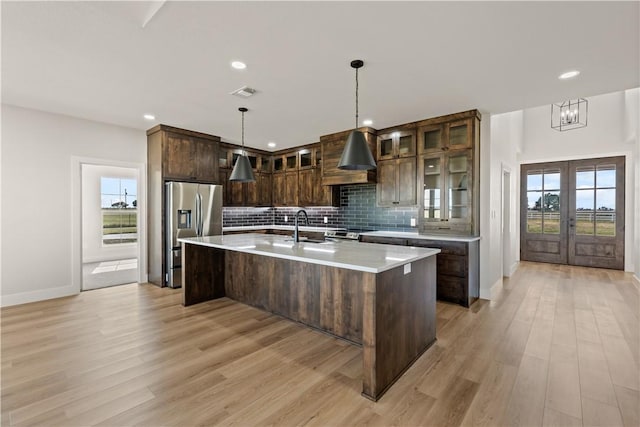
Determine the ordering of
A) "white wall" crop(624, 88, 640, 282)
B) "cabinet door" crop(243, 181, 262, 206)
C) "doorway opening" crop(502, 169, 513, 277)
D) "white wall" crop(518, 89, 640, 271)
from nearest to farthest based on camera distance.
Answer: "white wall" crop(624, 88, 640, 282), "doorway opening" crop(502, 169, 513, 277), "white wall" crop(518, 89, 640, 271), "cabinet door" crop(243, 181, 262, 206)

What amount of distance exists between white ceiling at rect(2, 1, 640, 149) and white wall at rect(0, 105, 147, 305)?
0.38 m

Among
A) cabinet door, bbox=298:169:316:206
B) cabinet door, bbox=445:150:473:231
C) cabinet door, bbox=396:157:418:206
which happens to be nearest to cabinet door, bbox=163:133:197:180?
cabinet door, bbox=298:169:316:206

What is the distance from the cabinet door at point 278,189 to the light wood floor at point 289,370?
3433 mm

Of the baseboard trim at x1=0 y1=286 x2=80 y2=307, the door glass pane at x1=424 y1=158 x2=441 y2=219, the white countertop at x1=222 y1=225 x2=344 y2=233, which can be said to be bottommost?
the baseboard trim at x1=0 y1=286 x2=80 y2=307

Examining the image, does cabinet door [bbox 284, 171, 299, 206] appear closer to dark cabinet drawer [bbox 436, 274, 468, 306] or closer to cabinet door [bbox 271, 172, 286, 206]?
cabinet door [bbox 271, 172, 286, 206]

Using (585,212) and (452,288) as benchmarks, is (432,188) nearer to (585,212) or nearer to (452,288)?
(452,288)

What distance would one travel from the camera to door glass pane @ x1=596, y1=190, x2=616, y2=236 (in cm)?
606

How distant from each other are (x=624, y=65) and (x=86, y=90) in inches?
219

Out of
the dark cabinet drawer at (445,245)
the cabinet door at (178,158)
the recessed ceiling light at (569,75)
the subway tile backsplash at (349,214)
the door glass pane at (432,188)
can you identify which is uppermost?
the recessed ceiling light at (569,75)

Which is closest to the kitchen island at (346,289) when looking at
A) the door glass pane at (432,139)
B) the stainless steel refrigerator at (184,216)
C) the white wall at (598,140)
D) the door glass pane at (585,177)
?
the stainless steel refrigerator at (184,216)

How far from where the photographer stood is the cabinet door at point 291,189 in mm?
6547

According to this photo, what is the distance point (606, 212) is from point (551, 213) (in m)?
0.90

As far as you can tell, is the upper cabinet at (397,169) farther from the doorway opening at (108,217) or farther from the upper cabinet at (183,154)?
the doorway opening at (108,217)

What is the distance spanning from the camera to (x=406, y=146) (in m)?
4.87
